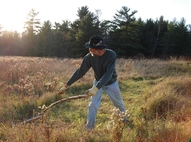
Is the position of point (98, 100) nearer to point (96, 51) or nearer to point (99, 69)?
point (99, 69)

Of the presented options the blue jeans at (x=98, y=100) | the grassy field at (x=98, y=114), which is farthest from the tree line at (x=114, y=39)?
the blue jeans at (x=98, y=100)

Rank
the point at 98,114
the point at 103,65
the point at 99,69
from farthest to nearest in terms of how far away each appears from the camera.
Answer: the point at 98,114, the point at 99,69, the point at 103,65

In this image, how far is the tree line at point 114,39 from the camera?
2920 centimetres

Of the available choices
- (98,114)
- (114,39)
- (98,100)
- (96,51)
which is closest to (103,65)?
(96,51)

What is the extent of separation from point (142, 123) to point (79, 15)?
32.3 meters

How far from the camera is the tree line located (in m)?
29.2

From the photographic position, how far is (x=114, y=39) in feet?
99.9

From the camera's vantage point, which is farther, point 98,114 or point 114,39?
point 114,39

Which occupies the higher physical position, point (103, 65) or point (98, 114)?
point (103, 65)

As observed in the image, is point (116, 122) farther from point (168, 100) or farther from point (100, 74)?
point (168, 100)

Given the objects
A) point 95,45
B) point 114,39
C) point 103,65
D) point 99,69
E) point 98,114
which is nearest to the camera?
point 95,45

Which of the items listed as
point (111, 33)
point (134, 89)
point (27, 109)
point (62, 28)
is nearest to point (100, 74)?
point (27, 109)

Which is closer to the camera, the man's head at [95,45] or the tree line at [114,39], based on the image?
the man's head at [95,45]

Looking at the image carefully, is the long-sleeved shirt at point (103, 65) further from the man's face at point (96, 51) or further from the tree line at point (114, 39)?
the tree line at point (114, 39)
